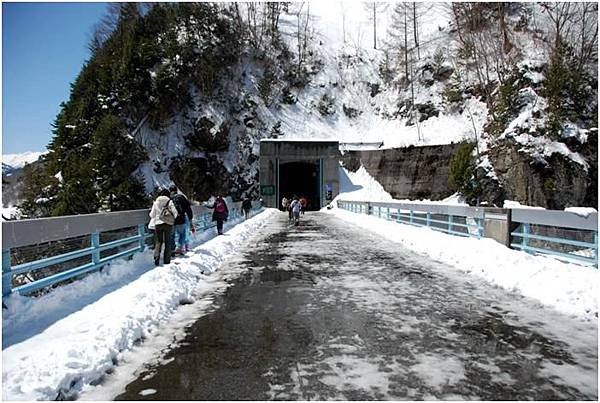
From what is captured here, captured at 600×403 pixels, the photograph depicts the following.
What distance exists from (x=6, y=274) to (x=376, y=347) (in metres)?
4.66

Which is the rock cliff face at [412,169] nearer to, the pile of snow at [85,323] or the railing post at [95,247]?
the pile of snow at [85,323]

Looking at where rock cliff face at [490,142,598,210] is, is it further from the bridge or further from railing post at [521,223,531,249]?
the bridge

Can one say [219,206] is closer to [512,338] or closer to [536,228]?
[536,228]

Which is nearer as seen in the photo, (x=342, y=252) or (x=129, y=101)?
(x=342, y=252)

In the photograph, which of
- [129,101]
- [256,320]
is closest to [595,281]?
[256,320]

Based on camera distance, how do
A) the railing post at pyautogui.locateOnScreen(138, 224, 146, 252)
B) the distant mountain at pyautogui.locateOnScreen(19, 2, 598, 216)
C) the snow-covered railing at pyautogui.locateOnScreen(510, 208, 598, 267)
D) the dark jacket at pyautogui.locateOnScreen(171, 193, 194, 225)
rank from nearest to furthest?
the snow-covered railing at pyautogui.locateOnScreen(510, 208, 598, 267) < the railing post at pyautogui.locateOnScreen(138, 224, 146, 252) < the dark jacket at pyautogui.locateOnScreen(171, 193, 194, 225) < the distant mountain at pyautogui.locateOnScreen(19, 2, 598, 216)

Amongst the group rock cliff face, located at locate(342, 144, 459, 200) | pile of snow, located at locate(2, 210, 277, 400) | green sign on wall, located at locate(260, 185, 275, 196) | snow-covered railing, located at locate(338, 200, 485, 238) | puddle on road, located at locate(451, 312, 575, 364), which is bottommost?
puddle on road, located at locate(451, 312, 575, 364)

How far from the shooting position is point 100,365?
13.5 ft

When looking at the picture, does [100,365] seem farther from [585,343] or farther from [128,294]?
[585,343]

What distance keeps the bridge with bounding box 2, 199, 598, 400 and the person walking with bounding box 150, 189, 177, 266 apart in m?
0.45

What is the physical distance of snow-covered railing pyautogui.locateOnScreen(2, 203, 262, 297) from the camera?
5.59 m

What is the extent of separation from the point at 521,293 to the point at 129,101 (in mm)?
54775

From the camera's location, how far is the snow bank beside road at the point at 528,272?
6.46 meters

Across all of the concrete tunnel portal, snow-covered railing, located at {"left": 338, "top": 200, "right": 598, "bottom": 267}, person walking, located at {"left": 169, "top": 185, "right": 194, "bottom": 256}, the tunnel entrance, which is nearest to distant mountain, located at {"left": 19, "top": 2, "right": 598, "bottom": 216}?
the concrete tunnel portal
